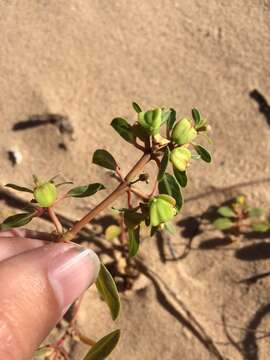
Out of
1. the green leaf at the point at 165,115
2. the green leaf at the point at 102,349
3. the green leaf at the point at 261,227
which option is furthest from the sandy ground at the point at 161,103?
the green leaf at the point at 165,115

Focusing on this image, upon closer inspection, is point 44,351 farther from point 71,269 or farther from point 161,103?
point 161,103

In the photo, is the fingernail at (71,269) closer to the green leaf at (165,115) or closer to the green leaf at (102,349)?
the green leaf at (102,349)

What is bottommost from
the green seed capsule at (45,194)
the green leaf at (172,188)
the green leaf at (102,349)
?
the green leaf at (102,349)

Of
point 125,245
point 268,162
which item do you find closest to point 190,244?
point 125,245

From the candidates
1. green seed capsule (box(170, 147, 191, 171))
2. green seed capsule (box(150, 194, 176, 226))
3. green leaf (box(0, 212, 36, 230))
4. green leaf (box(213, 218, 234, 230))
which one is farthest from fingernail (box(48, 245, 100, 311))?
green leaf (box(213, 218, 234, 230))

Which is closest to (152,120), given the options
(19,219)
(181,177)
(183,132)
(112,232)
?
(183,132)

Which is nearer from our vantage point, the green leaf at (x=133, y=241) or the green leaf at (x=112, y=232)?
the green leaf at (x=133, y=241)
